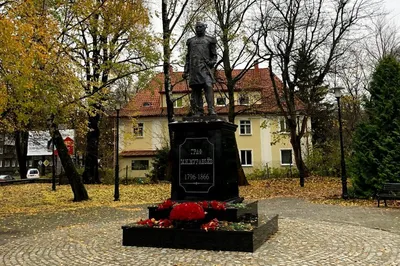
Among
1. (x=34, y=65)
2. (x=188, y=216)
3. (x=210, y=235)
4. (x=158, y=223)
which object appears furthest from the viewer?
(x=34, y=65)

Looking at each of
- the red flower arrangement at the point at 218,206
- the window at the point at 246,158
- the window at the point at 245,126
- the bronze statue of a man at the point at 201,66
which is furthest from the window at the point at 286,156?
the red flower arrangement at the point at 218,206

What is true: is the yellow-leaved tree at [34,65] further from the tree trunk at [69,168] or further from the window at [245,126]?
the window at [245,126]

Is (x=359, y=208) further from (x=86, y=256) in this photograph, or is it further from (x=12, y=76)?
(x=12, y=76)

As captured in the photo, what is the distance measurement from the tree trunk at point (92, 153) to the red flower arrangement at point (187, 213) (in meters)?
22.0

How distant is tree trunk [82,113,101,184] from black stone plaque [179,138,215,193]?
68.1ft

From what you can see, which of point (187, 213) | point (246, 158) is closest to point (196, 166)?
point (187, 213)

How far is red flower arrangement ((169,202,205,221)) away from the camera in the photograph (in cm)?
693

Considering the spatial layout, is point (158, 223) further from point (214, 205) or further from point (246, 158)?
point (246, 158)

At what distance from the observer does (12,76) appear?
10.1 meters

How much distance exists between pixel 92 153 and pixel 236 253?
23195 millimetres

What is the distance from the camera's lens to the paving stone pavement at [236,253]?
237 inches

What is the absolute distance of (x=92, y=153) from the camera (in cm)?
2803

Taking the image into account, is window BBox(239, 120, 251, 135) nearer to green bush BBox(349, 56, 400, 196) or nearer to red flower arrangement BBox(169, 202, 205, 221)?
green bush BBox(349, 56, 400, 196)

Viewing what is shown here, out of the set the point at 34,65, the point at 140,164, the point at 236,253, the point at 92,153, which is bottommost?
the point at 236,253
